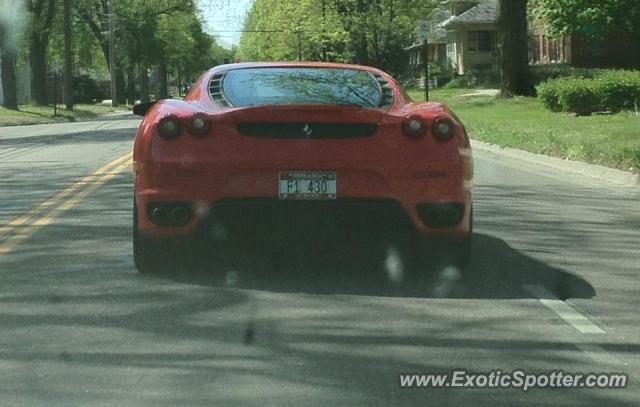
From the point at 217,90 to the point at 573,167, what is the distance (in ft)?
34.8

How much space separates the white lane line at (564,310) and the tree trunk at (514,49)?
30.8 meters

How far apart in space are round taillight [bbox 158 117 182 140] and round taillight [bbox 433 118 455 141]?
1.64m

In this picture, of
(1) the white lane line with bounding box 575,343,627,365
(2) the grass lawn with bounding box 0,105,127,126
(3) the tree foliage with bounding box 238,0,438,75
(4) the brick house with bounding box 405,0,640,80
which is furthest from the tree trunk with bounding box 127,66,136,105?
(1) the white lane line with bounding box 575,343,627,365

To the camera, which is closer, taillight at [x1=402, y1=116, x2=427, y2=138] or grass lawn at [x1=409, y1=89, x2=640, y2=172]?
taillight at [x1=402, y1=116, x2=427, y2=138]

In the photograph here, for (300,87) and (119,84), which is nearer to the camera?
(300,87)

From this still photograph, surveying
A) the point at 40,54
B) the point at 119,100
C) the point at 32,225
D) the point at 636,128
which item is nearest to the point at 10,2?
the point at 40,54

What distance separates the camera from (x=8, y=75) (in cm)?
5694

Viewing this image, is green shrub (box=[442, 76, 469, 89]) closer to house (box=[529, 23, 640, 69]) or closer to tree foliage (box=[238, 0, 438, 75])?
tree foliage (box=[238, 0, 438, 75])

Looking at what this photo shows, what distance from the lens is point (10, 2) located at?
58.8m

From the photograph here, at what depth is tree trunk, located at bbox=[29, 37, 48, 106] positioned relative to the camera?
60.6 metres

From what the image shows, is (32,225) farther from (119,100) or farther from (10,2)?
(119,100)

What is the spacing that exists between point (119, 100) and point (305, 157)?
7396 centimetres

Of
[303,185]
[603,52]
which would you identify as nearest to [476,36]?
[603,52]

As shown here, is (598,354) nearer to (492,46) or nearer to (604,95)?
(604,95)
